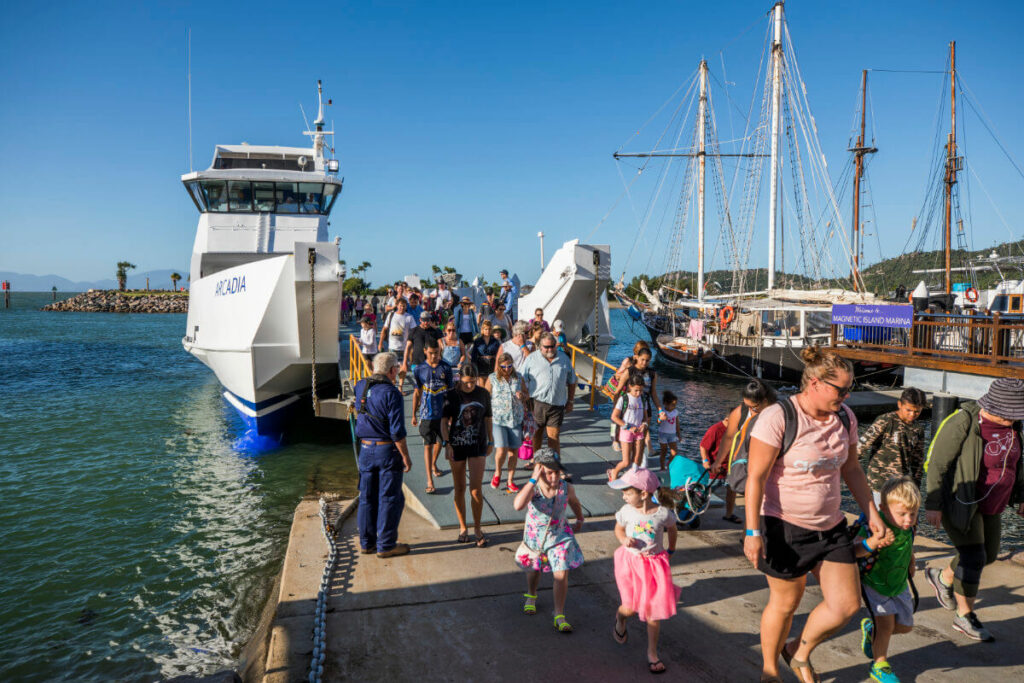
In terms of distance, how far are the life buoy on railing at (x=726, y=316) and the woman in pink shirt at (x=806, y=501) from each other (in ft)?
91.8

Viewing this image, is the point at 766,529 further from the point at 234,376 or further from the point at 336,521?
the point at 234,376

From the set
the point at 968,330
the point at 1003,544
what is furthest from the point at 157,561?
the point at 968,330

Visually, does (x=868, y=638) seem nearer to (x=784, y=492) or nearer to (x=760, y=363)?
(x=784, y=492)

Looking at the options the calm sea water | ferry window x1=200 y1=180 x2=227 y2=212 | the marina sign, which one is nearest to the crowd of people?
the calm sea water

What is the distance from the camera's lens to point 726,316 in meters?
29.8

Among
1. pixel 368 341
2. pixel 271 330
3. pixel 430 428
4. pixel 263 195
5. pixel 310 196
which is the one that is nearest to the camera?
pixel 430 428

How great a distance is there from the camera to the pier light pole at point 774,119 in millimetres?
28922

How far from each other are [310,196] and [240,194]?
1679 millimetres

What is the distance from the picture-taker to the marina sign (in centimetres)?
1540

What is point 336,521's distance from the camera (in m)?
5.99

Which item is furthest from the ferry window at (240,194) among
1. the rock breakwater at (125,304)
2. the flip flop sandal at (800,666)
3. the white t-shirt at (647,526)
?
the rock breakwater at (125,304)

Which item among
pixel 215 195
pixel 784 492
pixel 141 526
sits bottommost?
pixel 141 526

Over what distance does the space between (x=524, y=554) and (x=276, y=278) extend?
8.83 metres

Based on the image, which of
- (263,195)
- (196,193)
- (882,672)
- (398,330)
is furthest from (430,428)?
(196,193)
